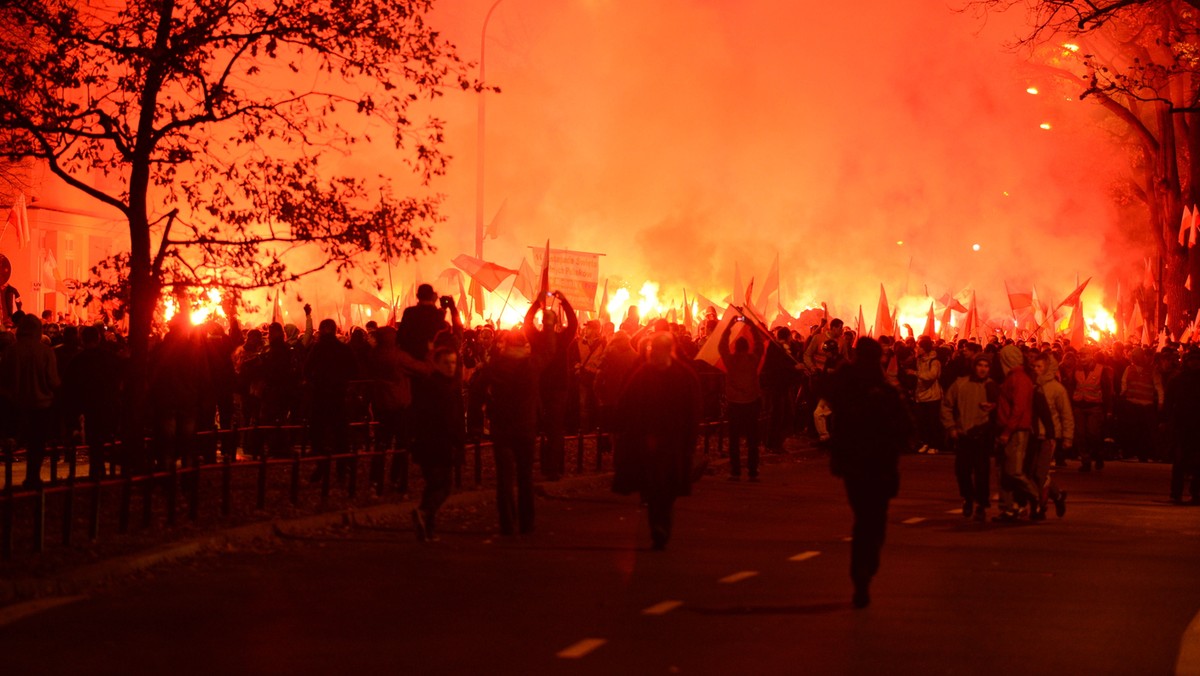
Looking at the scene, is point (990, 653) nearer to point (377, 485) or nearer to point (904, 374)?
point (377, 485)

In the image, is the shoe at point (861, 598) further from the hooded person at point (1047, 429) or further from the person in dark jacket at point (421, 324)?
the hooded person at point (1047, 429)

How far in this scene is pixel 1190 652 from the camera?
8578 mm

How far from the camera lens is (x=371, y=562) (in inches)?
475

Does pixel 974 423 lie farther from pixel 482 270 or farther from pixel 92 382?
pixel 482 270

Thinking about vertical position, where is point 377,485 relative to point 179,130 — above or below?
below

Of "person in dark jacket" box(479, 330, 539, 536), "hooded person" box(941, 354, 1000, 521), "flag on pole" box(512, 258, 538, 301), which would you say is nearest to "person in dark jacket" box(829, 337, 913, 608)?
"person in dark jacket" box(479, 330, 539, 536)

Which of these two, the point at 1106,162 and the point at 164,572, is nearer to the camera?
the point at 164,572

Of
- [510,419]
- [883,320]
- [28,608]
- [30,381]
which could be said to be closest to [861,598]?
[510,419]

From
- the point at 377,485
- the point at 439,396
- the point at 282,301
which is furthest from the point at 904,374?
the point at 282,301

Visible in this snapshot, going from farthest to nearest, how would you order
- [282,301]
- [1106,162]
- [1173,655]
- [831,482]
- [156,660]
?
[1106,162], [282,301], [831,482], [1173,655], [156,660]

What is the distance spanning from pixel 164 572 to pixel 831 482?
10255mm

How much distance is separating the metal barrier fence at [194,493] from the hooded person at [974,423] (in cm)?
467

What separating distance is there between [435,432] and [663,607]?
383 cm

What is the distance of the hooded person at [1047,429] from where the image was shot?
1598cm
